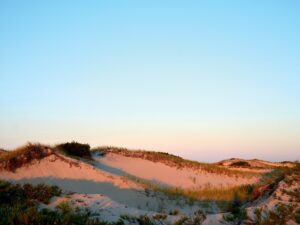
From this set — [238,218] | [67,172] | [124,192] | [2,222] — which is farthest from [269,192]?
[67,172]

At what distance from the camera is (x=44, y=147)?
22641 millimetres

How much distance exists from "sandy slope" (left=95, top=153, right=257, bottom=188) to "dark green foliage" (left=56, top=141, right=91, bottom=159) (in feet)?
2.97

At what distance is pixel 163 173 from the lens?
25562 mm

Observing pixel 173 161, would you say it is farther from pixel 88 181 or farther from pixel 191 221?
pixel 191 221

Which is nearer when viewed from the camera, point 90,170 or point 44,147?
point 90,170

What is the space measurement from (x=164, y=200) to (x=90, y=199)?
4768mm

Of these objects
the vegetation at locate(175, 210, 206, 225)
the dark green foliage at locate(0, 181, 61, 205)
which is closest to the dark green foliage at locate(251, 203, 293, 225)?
the vegetation at locate(175, 210, 206, 225)

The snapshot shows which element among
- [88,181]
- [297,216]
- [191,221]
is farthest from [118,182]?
[297,216]

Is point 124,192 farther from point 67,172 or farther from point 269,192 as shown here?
point 269,192

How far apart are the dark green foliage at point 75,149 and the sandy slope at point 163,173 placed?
91cm

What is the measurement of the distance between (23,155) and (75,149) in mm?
3929

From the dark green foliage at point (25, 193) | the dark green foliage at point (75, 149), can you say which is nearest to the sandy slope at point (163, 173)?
the dark green foliage at point (75, 149)

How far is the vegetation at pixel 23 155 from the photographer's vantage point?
2114 centimetres

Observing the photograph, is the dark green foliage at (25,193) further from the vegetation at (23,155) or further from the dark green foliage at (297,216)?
the vegetation at (23,155)
